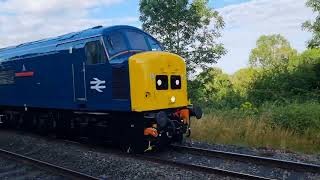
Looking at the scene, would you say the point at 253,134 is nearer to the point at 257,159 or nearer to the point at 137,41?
the point at 257,159

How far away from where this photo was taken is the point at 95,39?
1052 cm

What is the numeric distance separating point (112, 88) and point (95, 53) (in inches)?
44.6

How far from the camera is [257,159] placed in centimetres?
904

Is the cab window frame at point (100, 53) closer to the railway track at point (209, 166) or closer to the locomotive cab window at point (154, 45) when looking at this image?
the locomotive cab window at point (154, 45)

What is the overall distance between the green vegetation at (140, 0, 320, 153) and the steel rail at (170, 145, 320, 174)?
5.70 ft

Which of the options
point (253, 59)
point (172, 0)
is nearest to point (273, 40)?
point (253, 59)

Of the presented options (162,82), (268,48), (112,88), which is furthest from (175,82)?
(268,48)

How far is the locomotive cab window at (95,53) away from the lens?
10.3 metres

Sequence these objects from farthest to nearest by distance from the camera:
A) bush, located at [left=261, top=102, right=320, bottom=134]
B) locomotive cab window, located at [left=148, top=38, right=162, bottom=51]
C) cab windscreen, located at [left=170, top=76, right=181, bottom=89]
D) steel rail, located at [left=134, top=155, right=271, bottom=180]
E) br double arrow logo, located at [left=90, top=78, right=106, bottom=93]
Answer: bush, located at [left=261, top=102, right=320, bottom=134]
locomotive cab window, located at [left=148, top=38, right=162, bottom=51]
cab windscreen, located at [left=170, top=76, right=181, bottom=89]
br double arrow logo, located at [left=90, top=78, right=106, bottom=93]
steel rail, located at [left=134, top=155, right=271, bottom=180]

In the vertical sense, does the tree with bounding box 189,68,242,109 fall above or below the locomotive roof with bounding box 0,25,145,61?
below

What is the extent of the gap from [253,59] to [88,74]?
55.3 metres

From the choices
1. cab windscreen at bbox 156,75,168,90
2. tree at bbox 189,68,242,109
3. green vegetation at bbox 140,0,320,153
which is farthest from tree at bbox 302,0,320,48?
cab windscreen at bbox 156,75,168,90

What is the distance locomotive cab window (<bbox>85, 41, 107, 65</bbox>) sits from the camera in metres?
10.3

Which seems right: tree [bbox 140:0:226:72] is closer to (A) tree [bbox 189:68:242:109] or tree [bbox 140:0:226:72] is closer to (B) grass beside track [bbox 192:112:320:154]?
(A) tree [bbox 189:68:242:109]
